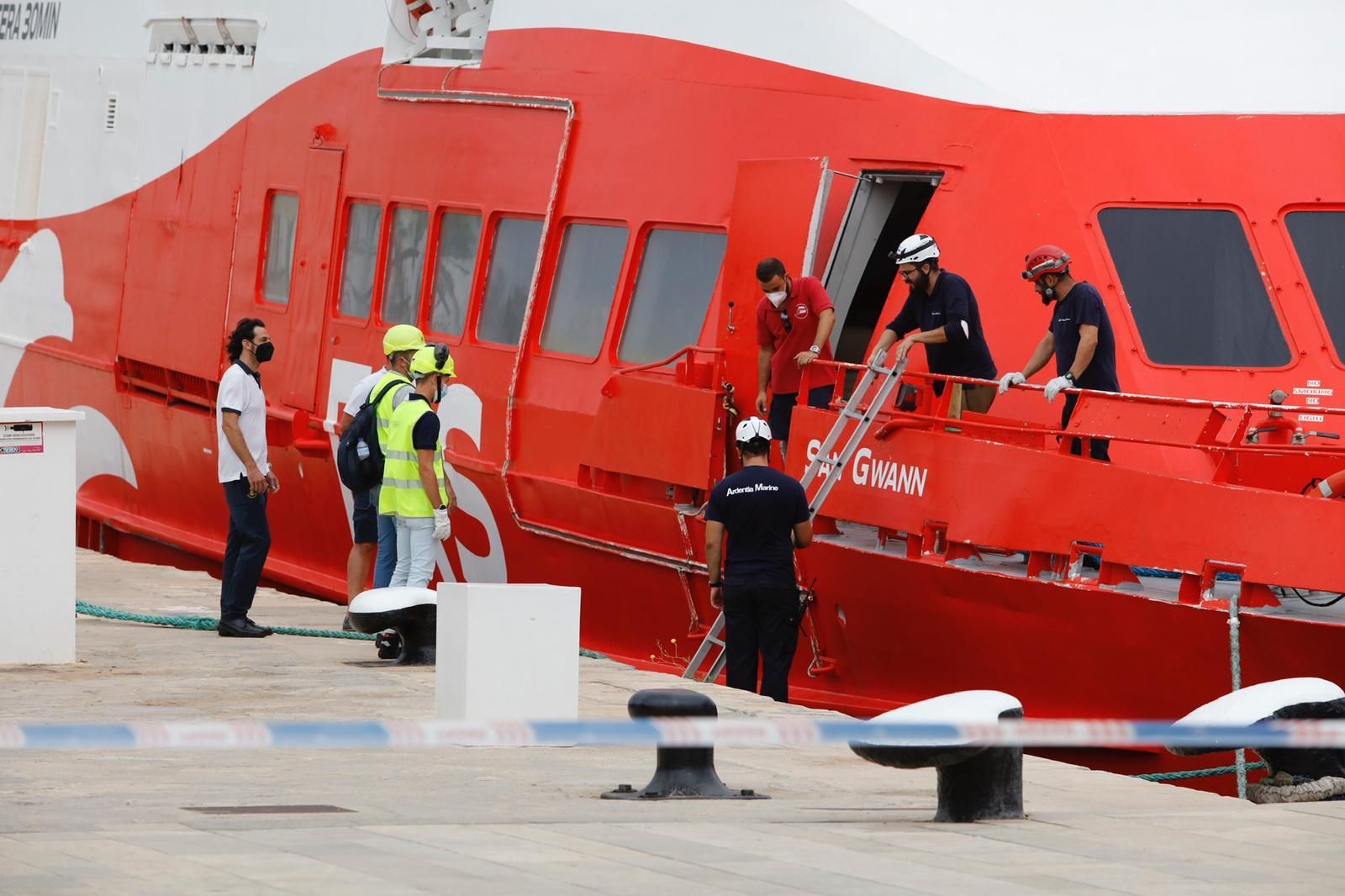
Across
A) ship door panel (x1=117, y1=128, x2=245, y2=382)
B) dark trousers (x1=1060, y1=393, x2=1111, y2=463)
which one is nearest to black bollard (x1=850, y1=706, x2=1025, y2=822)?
dark trousers (x1=1060, y1=393, x2=1111, y2=463)

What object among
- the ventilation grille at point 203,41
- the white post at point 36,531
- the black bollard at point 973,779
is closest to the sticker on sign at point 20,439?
the white post at point 36,531

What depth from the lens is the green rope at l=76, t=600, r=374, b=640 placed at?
11516 millimetres

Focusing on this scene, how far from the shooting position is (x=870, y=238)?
11.0m

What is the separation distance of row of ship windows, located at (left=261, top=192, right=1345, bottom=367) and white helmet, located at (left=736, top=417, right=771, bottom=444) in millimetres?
1492

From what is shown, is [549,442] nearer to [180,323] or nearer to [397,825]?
[180,323]

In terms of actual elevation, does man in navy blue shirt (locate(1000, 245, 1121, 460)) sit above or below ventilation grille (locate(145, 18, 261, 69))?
below

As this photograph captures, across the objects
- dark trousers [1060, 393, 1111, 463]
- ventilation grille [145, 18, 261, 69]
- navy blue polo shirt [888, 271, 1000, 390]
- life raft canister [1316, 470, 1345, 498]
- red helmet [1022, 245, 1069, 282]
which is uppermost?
ventilation grille [145, 18, 261, 69]

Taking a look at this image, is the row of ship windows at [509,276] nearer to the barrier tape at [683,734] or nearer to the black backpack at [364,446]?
the black backpack at [364,446]

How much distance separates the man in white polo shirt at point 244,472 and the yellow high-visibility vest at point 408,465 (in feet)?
2.07

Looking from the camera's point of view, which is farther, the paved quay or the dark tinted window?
the dark tinted window

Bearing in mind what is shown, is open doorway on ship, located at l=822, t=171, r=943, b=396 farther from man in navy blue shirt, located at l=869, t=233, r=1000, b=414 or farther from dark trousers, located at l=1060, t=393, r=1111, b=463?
dark trousers, located at l=1060, t=393, r=1111, b=463

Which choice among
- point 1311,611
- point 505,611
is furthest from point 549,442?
point 1311,611

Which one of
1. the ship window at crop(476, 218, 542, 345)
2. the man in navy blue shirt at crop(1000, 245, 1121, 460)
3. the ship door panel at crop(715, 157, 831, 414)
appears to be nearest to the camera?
the man in navy blue shirt at crop(1000, 245, 1121, 460)

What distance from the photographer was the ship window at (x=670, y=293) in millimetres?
11562
